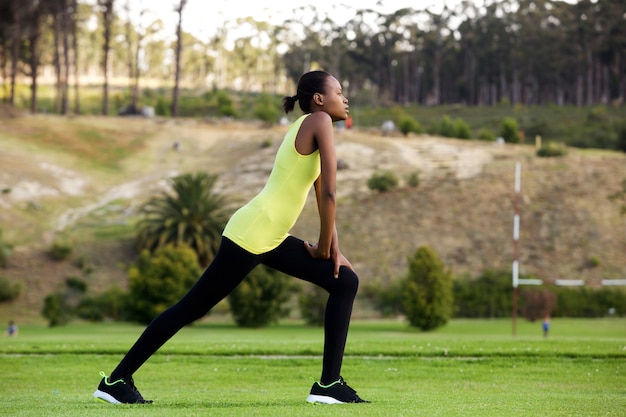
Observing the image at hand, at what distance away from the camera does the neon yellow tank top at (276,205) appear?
6137 millimetres

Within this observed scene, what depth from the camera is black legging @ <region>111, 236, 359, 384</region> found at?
6.28 m

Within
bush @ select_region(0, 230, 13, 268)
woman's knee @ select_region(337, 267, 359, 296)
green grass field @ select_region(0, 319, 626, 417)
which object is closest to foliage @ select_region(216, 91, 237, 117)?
bush @ select_region(0, 230, 13, 268)

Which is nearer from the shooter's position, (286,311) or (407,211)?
(286,311)

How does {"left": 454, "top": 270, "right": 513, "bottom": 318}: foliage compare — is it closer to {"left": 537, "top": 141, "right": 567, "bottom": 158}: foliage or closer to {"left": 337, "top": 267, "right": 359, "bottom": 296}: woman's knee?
{"left": 537, "top": 141, "right": 567, "bottom": 158}: foliage

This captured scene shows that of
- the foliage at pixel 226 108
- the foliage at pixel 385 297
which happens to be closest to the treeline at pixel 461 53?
the foliage at pixel 226 108

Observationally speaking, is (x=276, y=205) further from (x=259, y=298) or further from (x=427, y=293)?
(x=259, y=298)

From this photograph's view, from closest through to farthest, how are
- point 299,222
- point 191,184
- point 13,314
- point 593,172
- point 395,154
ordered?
point 13,314 → point 191,184 → point 299,222 → point 593,172 → point 395,154

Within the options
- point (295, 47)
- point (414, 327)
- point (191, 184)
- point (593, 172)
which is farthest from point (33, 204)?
point (295, 47)

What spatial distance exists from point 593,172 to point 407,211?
10914mm

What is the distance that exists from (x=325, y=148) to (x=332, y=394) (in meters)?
1.67

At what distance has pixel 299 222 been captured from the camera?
44750 mm

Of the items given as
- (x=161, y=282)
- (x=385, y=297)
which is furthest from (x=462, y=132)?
(x=161, y=282)

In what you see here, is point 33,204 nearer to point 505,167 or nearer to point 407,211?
point 407,211

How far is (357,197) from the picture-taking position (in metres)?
48.5
